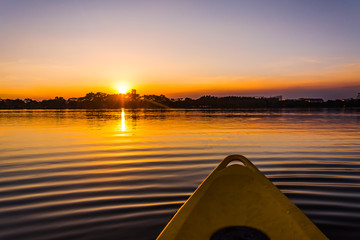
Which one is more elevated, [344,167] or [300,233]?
[300,233]

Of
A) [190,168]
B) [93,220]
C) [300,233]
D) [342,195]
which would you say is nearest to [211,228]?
[300,233]

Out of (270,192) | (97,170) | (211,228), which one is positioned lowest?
(97,170)

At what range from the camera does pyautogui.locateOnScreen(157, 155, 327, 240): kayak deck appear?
3043mm

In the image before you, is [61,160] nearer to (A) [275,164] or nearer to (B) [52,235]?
(B) [52,235]

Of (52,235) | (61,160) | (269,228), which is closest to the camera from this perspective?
(269,228)

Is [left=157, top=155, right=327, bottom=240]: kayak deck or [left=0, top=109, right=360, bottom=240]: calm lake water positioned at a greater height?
[left=157, top=155, right=327, bottom=240]: kayak deck

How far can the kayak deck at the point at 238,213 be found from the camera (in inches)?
120

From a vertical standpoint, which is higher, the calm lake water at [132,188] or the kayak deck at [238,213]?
the kayak deck at [238,213]

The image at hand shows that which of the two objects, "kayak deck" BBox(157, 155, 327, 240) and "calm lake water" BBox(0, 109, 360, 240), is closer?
"kayak deck" BBox(157, 155, 327, 240)

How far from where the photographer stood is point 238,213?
3.53 metres

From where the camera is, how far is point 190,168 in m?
9.41

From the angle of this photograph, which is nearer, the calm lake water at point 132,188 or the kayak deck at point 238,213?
the kayak deck at point 238,213

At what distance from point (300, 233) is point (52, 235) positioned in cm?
380

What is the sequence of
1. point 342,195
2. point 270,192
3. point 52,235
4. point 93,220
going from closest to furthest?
1. point 270,192
2. point 52,235
3. point 93,220
4. point 342,195
